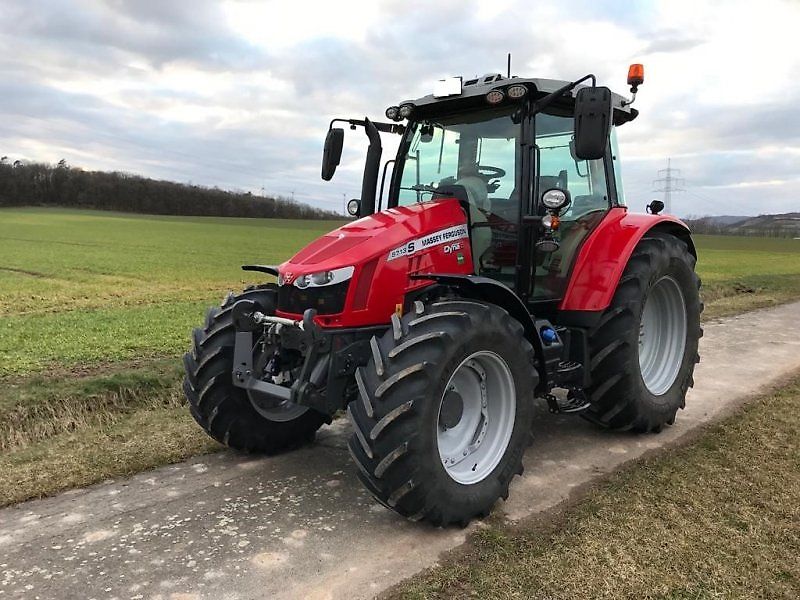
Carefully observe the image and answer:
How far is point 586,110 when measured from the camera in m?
3.83

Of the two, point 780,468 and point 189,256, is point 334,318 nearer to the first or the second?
point 780,468

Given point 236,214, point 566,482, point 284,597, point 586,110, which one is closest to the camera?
point 284,597

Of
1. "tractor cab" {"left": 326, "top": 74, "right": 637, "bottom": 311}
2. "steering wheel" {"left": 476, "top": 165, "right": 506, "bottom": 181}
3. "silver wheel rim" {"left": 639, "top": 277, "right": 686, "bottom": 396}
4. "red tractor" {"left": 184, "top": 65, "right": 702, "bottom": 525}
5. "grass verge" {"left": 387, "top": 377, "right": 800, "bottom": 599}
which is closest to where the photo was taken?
"grass verge" {"left": 387, "top": 377, "right": 800, "bottom": 599}

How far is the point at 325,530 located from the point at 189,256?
26.5 metres

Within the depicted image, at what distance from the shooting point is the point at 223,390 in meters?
4.33

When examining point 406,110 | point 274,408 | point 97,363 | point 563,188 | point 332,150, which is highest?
point 406,110

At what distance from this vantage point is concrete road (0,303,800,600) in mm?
3008

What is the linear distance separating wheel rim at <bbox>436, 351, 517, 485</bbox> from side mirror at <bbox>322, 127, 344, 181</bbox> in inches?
80.7

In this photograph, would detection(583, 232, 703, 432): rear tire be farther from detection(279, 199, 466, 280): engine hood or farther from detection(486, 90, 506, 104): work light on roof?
detection(486, 90, 506, 104): work light on roof

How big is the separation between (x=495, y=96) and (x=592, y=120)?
28.7 inches

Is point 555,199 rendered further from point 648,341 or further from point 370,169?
point 648,341

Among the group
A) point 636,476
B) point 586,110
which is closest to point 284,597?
point 636,476

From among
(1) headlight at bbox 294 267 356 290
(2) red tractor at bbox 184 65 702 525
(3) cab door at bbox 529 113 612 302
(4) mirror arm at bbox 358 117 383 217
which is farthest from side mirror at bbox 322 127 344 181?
(3) cab door at bbox 529 113 612 302

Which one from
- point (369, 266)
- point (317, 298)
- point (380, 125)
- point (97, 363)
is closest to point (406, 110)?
point (380, 125)
